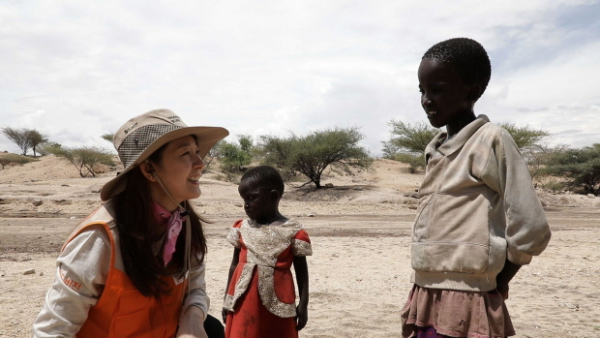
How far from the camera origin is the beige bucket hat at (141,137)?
185cm

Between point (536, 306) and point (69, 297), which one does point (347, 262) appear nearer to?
point (536, 306)

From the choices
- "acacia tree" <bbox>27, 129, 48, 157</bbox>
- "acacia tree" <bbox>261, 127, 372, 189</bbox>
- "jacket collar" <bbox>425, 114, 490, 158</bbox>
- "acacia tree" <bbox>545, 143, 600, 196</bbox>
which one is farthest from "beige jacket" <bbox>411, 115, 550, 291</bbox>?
"acacia tree" <bbox>27, 129, 48, 157</bbox>

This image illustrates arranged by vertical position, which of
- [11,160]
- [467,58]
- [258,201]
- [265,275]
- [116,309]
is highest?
[467,58]

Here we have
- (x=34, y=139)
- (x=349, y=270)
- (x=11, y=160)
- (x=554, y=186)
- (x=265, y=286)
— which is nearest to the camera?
(x=265, y=286)

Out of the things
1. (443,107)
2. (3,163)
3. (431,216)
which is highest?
(443,107)

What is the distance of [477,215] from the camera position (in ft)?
5.89

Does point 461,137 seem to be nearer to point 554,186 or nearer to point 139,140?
point 139,140

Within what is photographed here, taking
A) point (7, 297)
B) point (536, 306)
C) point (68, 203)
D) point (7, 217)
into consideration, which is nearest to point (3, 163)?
point (68, 203)

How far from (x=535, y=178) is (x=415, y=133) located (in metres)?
12.4

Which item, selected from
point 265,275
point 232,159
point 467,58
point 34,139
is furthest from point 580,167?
point 34,139

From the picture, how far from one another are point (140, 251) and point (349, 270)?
19.6 ft

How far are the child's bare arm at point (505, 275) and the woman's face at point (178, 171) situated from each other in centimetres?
125

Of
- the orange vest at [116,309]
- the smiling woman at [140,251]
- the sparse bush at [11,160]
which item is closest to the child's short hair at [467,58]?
the smiling woman at [140,251]

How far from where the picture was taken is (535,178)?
32438 millimetres
